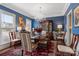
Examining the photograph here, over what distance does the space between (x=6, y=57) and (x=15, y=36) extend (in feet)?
1.62

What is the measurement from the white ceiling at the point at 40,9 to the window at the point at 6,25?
0.20 m

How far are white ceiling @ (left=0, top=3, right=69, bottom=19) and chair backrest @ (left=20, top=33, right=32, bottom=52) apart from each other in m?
0.47

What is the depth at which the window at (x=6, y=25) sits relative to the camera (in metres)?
2.14

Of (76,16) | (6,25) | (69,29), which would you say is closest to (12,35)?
(6,25)

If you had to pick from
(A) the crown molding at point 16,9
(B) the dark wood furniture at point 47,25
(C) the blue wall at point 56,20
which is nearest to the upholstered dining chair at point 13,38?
(A) the crown molding at point 16,9

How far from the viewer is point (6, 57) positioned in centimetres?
222

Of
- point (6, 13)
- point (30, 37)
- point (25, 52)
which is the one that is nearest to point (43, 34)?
point (30, 37)

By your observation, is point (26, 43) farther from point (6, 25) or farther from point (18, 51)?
point (6, 25)

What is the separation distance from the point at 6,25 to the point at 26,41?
0.58m

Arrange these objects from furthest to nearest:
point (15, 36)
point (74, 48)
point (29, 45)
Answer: point (29, 45), point (15, 36), point (74, 48)

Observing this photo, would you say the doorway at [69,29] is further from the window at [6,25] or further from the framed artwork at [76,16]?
the window at [6,25]

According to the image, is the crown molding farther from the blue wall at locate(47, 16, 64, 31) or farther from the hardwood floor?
the hardwood floor

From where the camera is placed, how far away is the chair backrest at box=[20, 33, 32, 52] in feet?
7.67

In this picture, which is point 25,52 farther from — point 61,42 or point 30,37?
point 61,42
